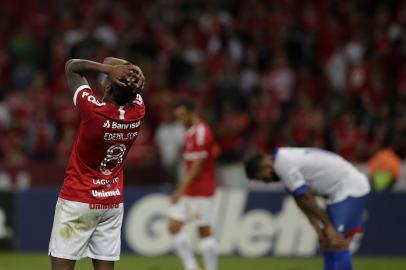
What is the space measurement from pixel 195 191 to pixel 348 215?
3.22 m

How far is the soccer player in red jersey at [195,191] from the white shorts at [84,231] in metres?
4.56

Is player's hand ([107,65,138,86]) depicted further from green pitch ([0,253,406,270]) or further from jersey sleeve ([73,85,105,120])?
green pitch ([0,253,406,270])

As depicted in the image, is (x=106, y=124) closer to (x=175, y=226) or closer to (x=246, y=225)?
(x=175, y=226)

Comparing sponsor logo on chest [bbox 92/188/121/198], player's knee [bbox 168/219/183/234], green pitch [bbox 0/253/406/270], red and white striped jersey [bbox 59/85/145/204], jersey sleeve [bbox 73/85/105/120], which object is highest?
A: jersey sleeve [bbox 73/85/105/120]

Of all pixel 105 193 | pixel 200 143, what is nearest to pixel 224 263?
pixel 200 143

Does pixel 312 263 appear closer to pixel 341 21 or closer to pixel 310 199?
pixel 310 199

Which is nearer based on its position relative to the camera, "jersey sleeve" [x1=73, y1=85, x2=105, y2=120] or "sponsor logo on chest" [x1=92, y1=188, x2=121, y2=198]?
"jersey sleeve" [x1=73, y1=85, x2=105, y2=120]

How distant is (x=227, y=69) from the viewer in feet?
60.7

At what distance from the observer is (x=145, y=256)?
47.8 ft

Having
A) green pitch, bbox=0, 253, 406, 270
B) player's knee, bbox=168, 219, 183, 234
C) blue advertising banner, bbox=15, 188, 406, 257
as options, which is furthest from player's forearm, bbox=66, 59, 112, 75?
blue advertising banner, bbox=15, 188, 406, 257

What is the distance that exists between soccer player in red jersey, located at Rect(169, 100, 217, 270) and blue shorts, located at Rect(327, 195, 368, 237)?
2.77m

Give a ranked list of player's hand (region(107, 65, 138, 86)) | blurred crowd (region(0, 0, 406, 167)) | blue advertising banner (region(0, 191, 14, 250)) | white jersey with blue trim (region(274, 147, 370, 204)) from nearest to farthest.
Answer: player's hand (region(107, 65, 138, 86))
white jersey with blue trim (region(274, 147, 370, 204))
blue advertising banner (region(0, 191, 14, 250))
blurred crowd (region(0, 0, 406, 167))

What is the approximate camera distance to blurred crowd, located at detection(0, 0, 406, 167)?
57.0ft

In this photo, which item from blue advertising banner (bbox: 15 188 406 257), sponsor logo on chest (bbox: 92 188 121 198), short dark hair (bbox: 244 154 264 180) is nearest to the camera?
sponsor logo on chest (bbox: 92 188 121 198)
